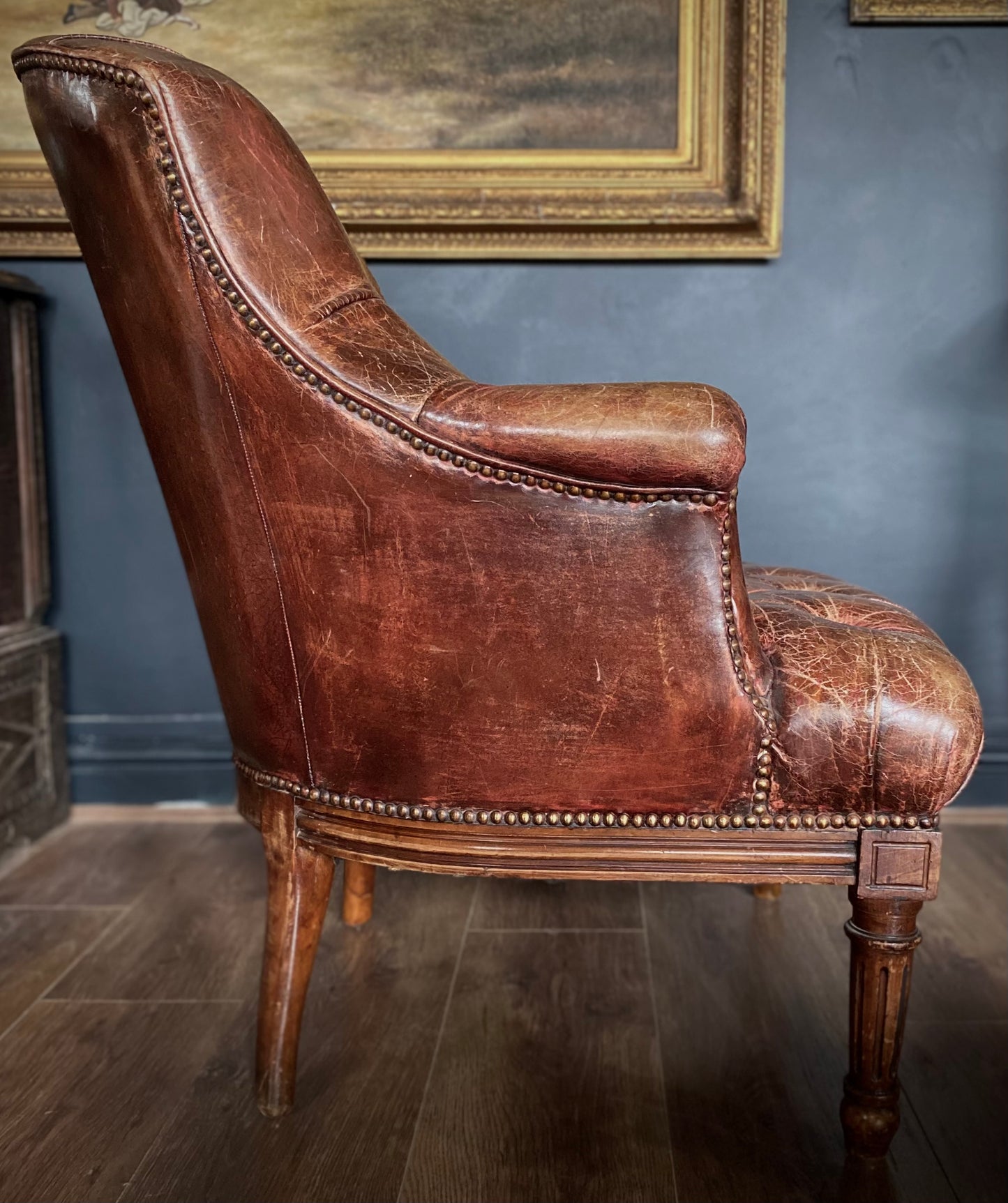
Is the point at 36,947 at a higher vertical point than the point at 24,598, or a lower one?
lower

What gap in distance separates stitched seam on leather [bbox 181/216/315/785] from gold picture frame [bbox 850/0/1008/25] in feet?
5.00

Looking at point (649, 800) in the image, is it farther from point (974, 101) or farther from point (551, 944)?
point (974, 101)

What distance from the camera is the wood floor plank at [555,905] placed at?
1.58 metres

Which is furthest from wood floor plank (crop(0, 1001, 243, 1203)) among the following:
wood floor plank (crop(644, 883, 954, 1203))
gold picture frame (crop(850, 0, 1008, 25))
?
gold picture frame (crop(850, 0, 1008, 25))

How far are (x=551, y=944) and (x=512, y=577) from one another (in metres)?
0.79

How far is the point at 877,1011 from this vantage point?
1004 mm

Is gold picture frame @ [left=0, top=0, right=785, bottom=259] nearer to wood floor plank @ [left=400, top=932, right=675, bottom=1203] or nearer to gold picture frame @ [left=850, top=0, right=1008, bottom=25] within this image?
gold picture frame @ [left=850, top=0, right=1008, bottom=25]

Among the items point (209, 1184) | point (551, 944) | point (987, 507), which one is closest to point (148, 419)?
point (209, 1184)

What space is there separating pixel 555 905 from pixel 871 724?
846mm

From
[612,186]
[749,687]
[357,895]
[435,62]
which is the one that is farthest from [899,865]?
[435,62]

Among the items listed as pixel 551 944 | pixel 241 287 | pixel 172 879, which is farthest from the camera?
pixel 172 879

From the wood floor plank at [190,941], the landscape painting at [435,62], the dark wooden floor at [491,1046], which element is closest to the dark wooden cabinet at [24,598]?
the dark wooden floor at [491,1046]

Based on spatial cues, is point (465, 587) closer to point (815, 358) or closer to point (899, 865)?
point (899, 865)

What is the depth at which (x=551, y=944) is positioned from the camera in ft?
4.96
